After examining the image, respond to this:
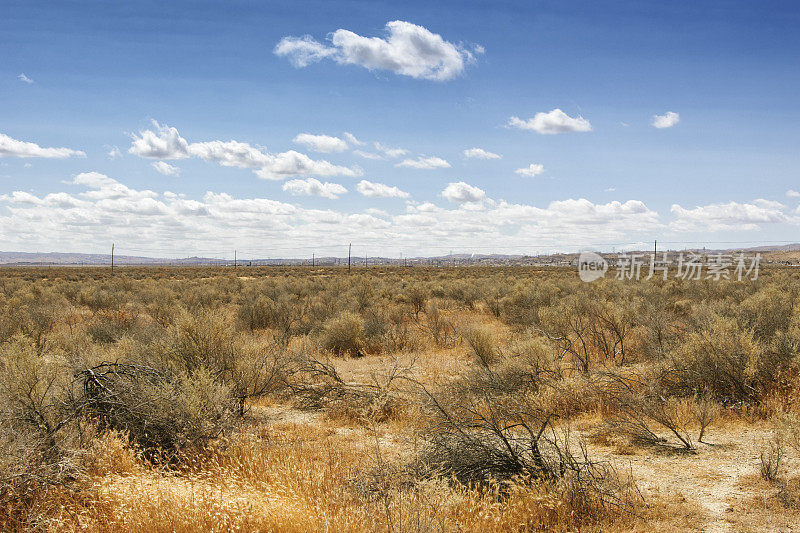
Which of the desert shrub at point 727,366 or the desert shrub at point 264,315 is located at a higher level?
the desert shrub at point 727,366

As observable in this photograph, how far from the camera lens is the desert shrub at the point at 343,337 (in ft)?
47.4

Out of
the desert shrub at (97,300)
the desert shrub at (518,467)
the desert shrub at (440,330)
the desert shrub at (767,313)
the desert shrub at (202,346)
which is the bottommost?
the desert shrub at (97,300)

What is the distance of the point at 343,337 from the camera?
14.5m

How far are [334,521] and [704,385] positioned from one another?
7366 mm

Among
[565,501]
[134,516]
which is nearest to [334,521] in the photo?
[134,516]

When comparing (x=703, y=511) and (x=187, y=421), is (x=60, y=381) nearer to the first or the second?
(x=187, y=421)

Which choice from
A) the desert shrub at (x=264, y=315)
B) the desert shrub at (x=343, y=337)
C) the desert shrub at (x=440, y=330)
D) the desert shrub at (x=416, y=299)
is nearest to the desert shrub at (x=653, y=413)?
the desert shrub at (x=440, y=330)

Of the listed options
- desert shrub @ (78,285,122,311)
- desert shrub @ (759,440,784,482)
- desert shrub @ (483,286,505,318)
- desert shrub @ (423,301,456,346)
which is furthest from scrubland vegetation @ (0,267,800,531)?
desert shrub @ (78,285,122,311)

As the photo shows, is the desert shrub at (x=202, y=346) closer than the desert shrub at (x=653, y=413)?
No

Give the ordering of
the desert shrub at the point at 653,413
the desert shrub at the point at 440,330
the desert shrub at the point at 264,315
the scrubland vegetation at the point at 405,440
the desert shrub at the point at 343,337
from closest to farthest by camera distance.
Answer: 1. the scrubland vegetation at the point at 405,440
2. the desert shrub at the point at 653,413
3. the desert shrub at the point at 343,337
4. the desert shrub at the point at 440,330
5. the desert shrub at the point at 264,315

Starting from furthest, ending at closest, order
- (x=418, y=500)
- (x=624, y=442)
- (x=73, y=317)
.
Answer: (x=73, y=317), (x=624, y=442), (x=418, y=500)

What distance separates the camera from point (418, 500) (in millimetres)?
4414

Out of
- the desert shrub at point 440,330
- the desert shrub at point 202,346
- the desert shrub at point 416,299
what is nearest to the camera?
the desert shrub at point 202,346

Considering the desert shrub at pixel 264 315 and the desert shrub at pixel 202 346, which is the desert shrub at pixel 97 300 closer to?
the desert shrub at pixel 264 315
